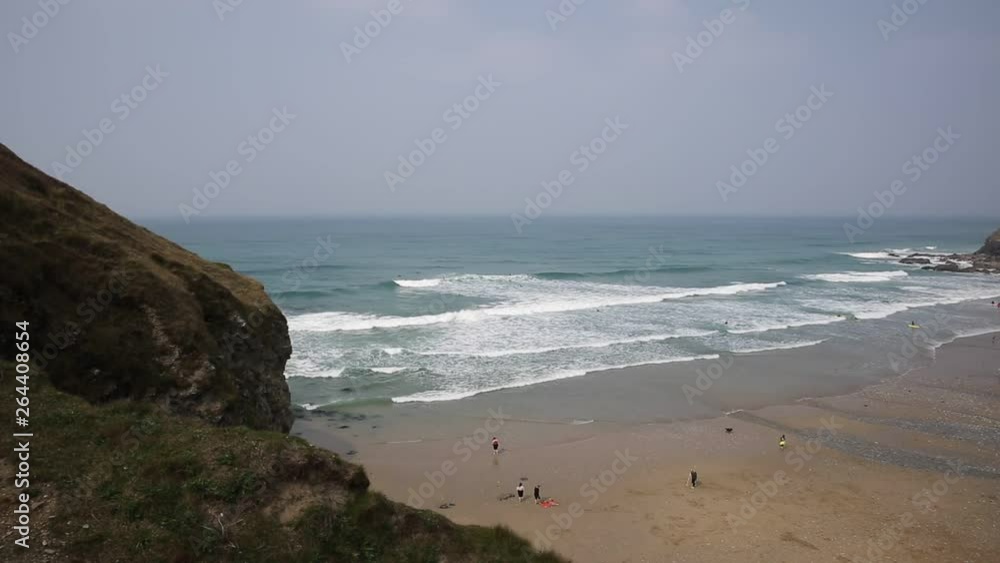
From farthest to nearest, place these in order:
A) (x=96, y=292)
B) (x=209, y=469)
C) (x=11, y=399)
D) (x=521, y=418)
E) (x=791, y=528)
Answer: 1. (x=521, y=418)
2. (x=791, y=528)
3. (x=96, y=292)
4. (x=11, y=399)
5. (x=209, y=469)

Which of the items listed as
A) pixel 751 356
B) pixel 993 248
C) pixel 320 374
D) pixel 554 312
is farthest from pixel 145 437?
pixel 993 248

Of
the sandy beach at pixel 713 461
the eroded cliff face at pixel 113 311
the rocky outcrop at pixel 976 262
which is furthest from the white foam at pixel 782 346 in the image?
the rocky outcrop at pixel 976 262

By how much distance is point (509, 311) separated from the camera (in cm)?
4322

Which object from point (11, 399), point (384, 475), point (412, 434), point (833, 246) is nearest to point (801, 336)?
point (412, 434)

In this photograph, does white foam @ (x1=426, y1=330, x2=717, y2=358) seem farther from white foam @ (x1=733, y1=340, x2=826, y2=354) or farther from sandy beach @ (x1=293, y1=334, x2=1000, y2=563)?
sandy beach @ (x1=293, y1=334, x2=1000, y2=563)

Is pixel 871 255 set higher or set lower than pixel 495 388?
higher

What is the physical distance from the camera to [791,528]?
1513cm

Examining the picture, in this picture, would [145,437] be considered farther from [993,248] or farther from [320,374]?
[993,248]

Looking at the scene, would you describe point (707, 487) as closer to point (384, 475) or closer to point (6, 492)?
point (384, 475)

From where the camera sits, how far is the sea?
95.5 feet

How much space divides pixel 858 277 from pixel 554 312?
141 ft

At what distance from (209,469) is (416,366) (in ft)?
65.7

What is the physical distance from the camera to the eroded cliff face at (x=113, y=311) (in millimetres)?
12680

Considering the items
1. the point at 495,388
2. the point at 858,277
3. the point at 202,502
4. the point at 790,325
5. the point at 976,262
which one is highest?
the point at 976,262
